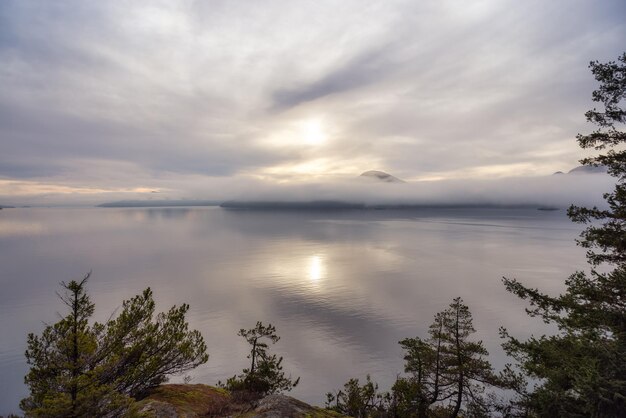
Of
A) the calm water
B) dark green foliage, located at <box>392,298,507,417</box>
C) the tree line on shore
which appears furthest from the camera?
the calm water

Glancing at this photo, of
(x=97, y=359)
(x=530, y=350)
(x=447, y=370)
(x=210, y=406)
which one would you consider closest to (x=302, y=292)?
(x=447, y=370)

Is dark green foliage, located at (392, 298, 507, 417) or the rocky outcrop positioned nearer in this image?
the rocky outcrop

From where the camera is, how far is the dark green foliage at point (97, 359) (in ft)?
32.9

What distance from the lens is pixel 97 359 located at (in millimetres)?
12227

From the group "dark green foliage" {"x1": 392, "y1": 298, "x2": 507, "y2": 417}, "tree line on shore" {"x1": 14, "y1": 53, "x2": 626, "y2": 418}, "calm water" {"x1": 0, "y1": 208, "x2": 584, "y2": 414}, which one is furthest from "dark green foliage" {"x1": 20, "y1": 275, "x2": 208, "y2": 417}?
"calm water" {"x1": 0, "y1": 208, "x2": 584, "y2": 414}

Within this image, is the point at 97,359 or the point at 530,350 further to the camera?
the point at 530,350

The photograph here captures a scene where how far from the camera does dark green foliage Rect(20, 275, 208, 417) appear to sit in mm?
10039

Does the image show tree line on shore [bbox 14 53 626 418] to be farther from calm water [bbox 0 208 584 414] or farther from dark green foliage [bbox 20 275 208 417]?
calm water [bbox 0 208 584 414]

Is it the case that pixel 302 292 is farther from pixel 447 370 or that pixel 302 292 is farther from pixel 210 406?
pixel 210 406

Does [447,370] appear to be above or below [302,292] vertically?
above

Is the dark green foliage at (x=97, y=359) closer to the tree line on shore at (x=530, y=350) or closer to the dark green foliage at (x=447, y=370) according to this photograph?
the tree line on shore at (x=530, y=350)

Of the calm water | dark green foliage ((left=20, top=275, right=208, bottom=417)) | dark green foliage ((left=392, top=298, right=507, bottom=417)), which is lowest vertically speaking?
the calm water

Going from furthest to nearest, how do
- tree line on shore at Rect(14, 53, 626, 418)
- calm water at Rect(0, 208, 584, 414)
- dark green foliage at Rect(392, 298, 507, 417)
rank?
calm water at Rect(0, 208, 584, 414), dark green foliage at Rect(392, 298, 507, 417), tree line on shore at Rect(14, 53, 626, 418)

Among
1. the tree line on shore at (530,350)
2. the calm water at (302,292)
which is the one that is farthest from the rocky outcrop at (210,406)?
the calm water at (302,292)
